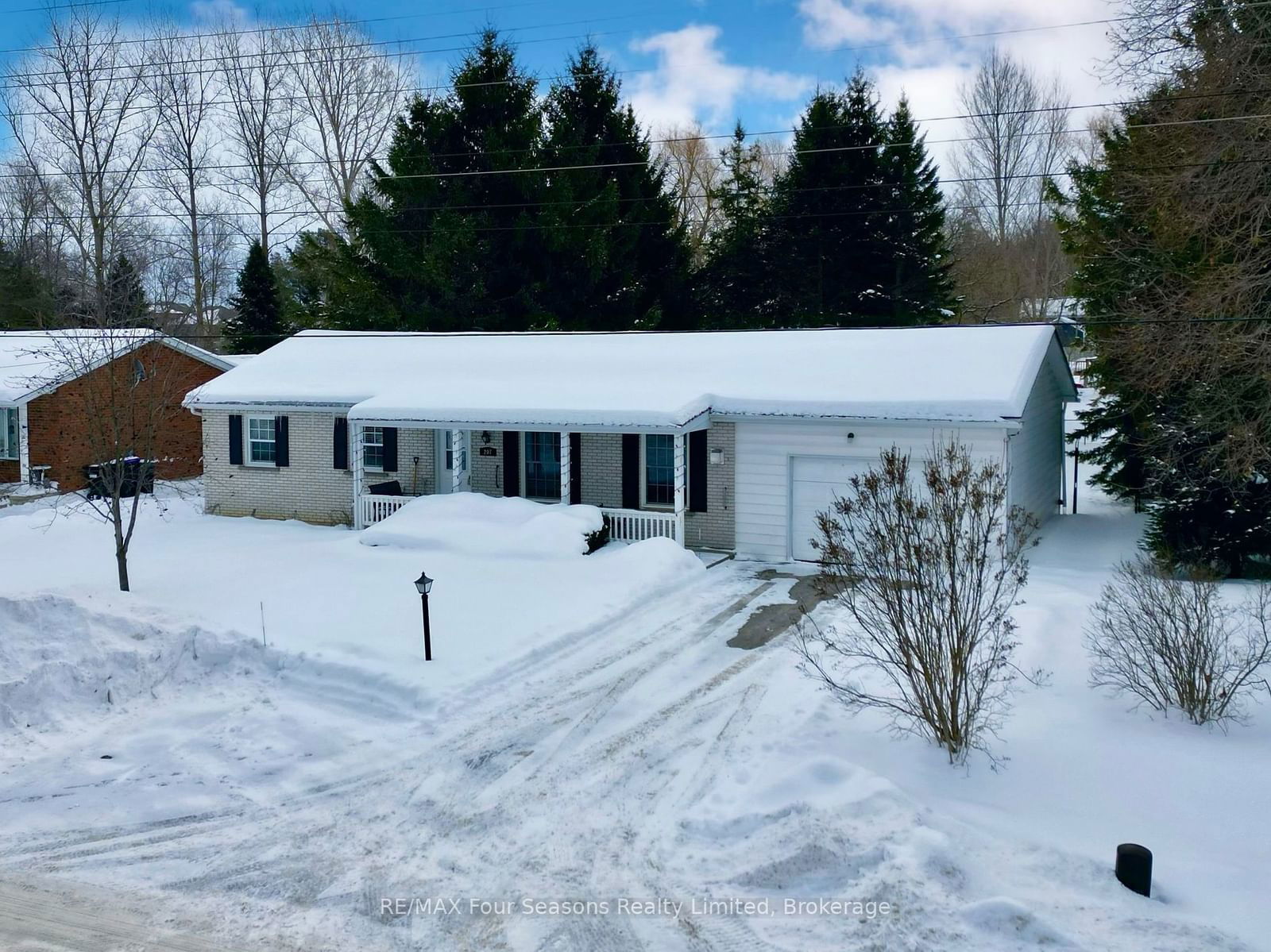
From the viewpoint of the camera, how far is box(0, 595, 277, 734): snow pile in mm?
9734

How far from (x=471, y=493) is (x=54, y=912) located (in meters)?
12.2

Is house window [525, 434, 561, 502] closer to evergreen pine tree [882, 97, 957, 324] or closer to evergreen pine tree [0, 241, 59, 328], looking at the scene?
evergreen pine tree [882, 97, 957, 324]

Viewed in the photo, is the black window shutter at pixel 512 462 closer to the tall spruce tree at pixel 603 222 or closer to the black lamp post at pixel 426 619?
the black lamp post at pixel 426 619

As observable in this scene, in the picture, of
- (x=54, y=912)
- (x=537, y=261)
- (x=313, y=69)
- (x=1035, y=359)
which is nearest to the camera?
(x=54, y=912)

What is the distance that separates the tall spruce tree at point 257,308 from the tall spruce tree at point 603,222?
13.3m

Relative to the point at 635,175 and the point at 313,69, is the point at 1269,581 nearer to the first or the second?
the point at 635,175

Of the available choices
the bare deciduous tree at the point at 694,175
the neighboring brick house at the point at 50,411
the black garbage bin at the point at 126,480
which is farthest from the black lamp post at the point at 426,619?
the bare deciduous tree at the point at 694,175

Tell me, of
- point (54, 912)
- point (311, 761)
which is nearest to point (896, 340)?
point (311, 761)

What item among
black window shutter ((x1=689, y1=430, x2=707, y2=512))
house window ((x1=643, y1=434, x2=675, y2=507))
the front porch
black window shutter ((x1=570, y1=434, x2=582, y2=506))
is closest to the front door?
the front porch

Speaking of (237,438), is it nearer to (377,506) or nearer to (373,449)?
(373,449)

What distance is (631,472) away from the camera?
1877 cm

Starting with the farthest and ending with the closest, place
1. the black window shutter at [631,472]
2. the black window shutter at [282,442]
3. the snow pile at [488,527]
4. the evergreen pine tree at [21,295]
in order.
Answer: the evergreen pine tree at [21,295] → the black window shutter at [282,442] → the black window shutter at [631,472] → the snow pile at [488,527]

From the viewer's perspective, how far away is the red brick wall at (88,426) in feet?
82.9

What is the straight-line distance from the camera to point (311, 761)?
8672 mm
